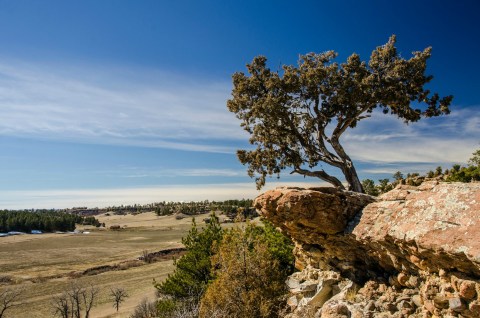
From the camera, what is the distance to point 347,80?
18750 millimetres

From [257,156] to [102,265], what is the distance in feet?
265

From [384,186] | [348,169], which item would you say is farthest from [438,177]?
[348,169]

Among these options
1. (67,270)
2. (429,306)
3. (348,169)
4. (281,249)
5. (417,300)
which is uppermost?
(348,169)

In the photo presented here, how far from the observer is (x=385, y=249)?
12.5 m

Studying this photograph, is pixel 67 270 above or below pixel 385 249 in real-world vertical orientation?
below

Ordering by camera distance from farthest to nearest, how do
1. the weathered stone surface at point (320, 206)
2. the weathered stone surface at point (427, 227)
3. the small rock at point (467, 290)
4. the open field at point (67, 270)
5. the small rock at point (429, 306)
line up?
1. the open field at point (67, 270)
2. the weathered stone surface at point (320, 206)
3. the small rock at point (429, 306)
4. the small rock at point (467, 290)
5. the weathered stone surface at point (427, 227)

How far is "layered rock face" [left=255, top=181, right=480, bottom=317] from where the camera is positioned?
954 cm

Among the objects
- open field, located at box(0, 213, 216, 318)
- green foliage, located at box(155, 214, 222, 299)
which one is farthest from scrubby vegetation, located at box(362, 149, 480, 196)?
open field, located at box(0, 213, 216, 318)

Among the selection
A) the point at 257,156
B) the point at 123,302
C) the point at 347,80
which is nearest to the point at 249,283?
the point at 257,156

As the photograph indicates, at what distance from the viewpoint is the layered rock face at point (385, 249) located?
31.3ft

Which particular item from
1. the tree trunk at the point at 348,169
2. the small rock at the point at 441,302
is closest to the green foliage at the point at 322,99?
the tree trunk at the point at 348,169

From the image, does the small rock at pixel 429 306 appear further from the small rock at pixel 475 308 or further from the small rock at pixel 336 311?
the small rock at pixel 336 311

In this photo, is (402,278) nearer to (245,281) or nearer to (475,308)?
(475,308)

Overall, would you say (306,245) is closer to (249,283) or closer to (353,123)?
(249,283)
